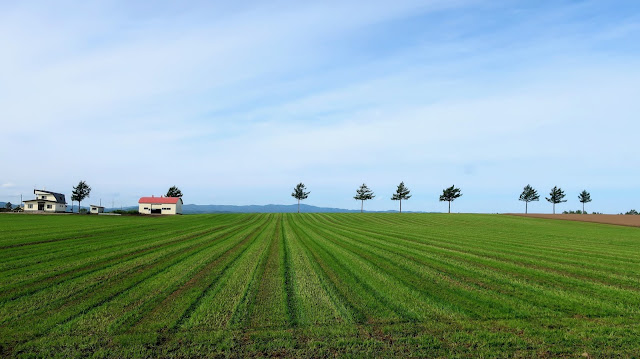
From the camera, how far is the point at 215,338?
6.66 metres

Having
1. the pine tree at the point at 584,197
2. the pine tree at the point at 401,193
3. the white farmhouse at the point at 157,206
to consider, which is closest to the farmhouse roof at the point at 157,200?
the white farmhouse at the point at 157,206

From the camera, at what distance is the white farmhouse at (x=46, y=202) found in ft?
271

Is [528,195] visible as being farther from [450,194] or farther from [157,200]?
[157,200]

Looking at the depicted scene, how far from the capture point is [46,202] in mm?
83875

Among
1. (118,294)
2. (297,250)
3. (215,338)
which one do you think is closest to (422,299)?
(215,338)

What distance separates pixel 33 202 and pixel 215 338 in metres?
104

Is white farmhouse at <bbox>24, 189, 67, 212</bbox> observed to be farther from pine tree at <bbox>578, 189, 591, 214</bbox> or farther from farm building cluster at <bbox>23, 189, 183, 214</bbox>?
pine tree at <bbox>578, 189, 591, 214</bbox>

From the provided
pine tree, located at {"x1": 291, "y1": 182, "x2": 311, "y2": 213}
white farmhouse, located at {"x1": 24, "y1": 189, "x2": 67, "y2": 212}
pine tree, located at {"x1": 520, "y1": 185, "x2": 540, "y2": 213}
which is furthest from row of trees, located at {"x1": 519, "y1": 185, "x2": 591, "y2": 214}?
white farmhouse, located at {"x1": 24, "y1": 189, "x2": 67, "y2": 212}

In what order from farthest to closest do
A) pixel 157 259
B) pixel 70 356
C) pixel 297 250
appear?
1. pixel 297 250
2. pixel 157 259
3. pixel 70 356

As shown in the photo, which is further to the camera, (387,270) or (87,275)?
(387,270)

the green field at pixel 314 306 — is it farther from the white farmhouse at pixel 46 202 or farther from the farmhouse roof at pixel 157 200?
the white farmhouse at pixel 46 202

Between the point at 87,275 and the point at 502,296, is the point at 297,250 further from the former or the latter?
the point at 502,296

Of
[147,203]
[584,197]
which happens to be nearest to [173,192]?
[147,203]

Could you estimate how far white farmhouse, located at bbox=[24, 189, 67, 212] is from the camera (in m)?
82.6
